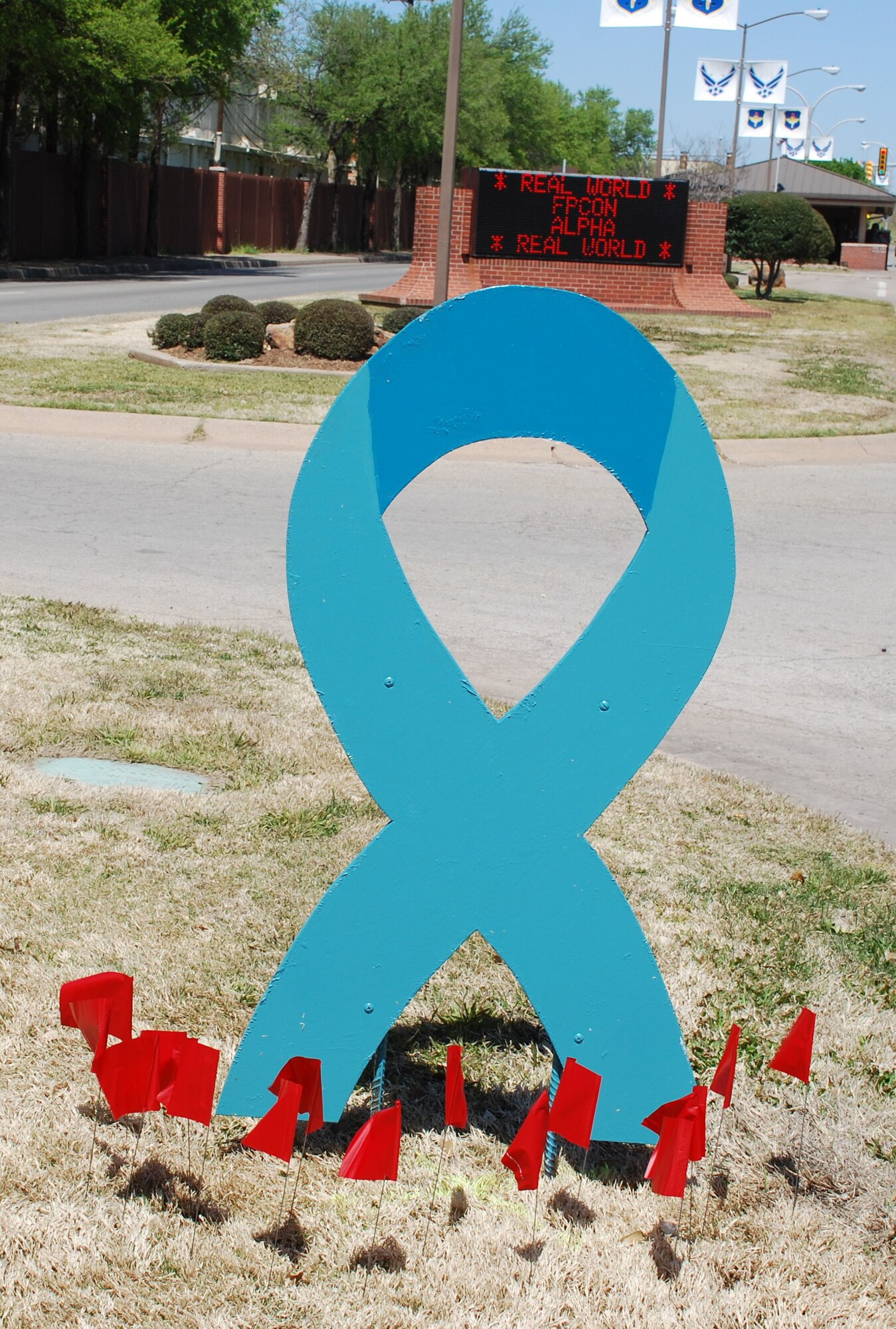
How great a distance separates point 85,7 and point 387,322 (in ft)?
50.2

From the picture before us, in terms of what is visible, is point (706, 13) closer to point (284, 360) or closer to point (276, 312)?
point (276, 312)

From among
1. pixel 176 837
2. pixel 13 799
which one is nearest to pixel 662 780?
pixel 176 837

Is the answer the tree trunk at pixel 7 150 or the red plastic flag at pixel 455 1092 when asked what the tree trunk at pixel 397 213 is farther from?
the red plastic flag at pixel 455 1092

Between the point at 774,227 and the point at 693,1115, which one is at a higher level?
the point at 774,227

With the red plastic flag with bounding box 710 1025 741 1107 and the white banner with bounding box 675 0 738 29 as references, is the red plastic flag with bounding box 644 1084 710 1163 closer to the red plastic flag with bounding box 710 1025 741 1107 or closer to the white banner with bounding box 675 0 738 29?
the red plastic flag with bounding box 710 1025 741 1107

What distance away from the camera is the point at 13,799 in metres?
4.55

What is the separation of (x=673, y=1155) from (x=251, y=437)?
34.6 feet

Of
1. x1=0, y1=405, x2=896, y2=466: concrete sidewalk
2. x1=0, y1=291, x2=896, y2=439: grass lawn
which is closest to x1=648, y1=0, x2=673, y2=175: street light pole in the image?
x1=0, y1=291, x2=896, y2=439: grass lawn

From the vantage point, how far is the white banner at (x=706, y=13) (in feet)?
110

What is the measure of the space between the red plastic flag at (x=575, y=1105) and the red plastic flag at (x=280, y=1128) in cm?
49

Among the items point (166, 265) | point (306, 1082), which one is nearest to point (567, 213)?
point (166, 265)

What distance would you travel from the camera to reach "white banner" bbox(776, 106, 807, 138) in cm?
6538

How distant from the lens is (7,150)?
33.1 m

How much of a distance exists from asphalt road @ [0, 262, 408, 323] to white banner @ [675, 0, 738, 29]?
975 centimetres
